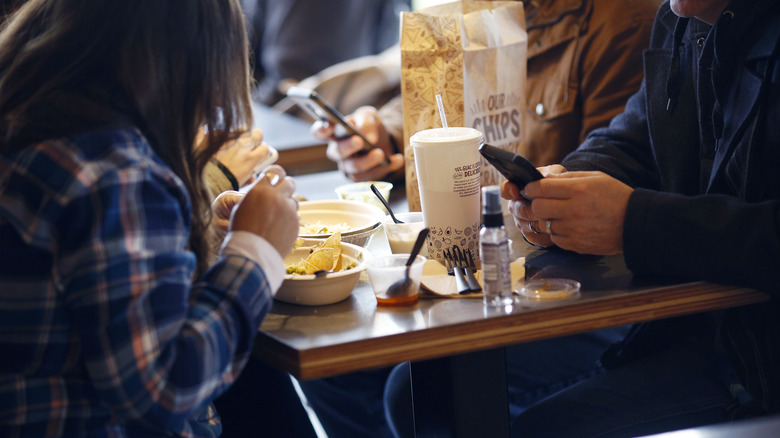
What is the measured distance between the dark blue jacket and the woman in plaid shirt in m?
0.54

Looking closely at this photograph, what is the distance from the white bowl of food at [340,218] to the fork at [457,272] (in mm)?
184

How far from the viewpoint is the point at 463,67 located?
4.86ft

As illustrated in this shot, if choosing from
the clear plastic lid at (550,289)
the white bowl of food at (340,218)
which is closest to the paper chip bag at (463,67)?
the white bowl of food at (340,218)

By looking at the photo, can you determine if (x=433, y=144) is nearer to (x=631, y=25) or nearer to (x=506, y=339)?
(x=506, y=339)

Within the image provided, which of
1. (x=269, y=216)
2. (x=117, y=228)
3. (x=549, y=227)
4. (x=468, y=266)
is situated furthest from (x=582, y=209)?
(x=117, y=228)

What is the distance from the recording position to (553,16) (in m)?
1.82

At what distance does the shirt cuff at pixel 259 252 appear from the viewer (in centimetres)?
94

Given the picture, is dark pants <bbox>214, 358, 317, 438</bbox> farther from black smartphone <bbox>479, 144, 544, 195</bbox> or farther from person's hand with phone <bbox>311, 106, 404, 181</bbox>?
person's hand with phone <bbox>311, 106, 404, 181</bbox>

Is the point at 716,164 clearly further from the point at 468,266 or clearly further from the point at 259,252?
the point at 259,252

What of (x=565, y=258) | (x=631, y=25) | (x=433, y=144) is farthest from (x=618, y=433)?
(x=631, y=25)

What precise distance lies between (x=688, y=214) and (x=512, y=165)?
25cm

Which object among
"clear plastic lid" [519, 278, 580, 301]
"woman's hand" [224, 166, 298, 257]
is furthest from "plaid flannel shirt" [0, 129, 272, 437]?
"clear plastic lid" [519, 278, 580, 301]

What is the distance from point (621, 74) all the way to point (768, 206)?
831 millimetres

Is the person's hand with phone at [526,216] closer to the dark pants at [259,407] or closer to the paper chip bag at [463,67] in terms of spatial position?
the paper chip bag at [463,67]
